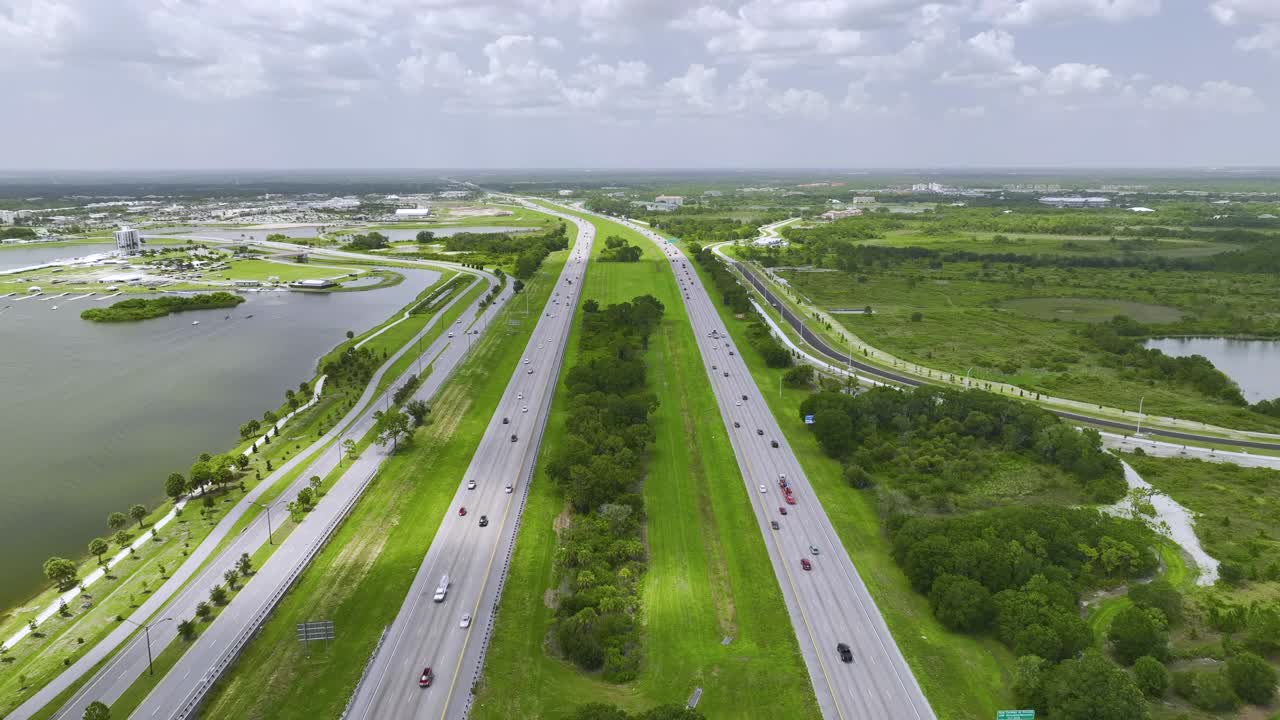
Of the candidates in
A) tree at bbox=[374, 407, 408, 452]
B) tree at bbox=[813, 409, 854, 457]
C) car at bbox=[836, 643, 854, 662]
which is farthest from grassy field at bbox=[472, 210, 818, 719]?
tree at bbox=[374, 407, 408, 452]

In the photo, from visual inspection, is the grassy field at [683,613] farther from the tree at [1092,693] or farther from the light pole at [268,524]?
the light pole at [268,524]

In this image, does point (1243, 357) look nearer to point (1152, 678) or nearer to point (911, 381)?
point (911, 381)

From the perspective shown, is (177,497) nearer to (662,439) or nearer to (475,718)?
(475,718)

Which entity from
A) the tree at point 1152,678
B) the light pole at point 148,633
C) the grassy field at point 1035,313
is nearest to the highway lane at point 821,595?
the tree at point 1152,678

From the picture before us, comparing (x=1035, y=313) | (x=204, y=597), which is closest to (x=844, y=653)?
(x=204, y=597)

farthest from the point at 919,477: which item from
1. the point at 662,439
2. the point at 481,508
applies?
the point at 481,508
